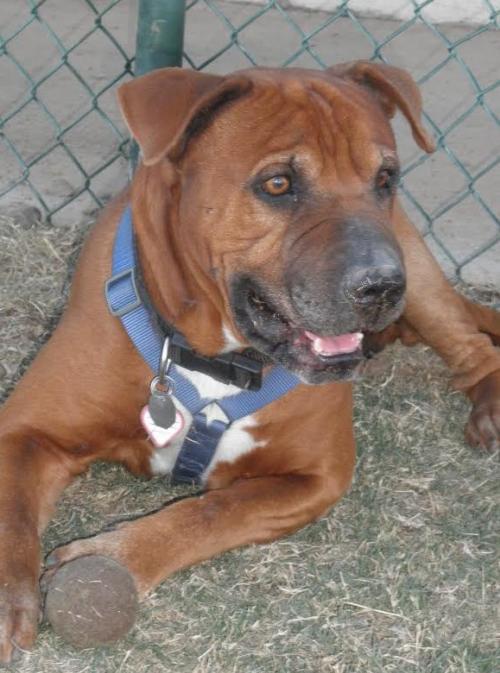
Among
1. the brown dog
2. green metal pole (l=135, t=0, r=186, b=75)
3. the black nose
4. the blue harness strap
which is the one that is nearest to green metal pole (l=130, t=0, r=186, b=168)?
green metal pole (l=135, t=0, r=186, b=75)

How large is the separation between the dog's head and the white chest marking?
0.63 feet

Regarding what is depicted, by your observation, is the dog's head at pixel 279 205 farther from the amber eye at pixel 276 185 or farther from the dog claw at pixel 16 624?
the dog claw at pixel 16 624

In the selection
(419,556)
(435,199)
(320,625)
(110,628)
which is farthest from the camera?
(435,199)

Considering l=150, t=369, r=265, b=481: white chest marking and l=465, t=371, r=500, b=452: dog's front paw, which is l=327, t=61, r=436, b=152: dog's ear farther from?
l=465, t=371, r=500, b=452: dog's front paw

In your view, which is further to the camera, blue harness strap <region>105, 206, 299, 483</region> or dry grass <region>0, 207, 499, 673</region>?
blue harness strap <region>105, 206, 299, 483</region>

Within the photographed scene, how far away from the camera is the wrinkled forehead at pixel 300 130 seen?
297 cm

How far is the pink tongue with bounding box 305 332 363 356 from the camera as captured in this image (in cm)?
302

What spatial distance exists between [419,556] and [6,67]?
445cm

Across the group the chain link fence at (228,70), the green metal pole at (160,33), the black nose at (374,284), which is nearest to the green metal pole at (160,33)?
the green metal pole at (160,33)

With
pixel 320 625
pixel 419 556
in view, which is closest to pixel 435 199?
pixel 419 556

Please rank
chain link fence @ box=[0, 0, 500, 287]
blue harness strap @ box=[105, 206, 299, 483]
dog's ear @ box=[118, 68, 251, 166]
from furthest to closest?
chain link fence @ box=[0, 0, 500, 287] < blue harness strap @ box=[105, 206, 299, 483] < dog's ear @ box=[118, 68, 251, 166]

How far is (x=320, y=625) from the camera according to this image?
3.00 meters

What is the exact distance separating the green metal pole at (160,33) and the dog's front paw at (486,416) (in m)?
1.53

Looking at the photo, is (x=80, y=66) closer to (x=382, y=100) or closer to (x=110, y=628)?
(x=382, y=100)
